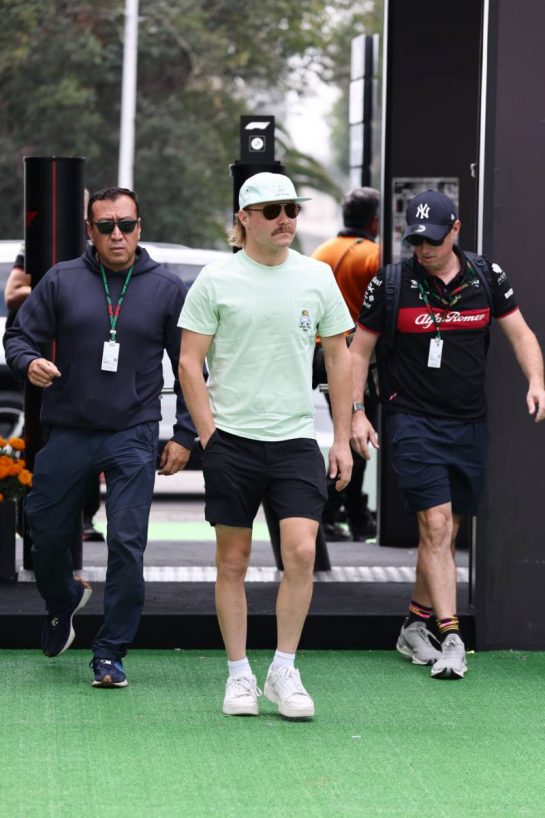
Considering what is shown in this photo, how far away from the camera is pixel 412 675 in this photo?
658cm

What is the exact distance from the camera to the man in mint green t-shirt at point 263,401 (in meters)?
5.67

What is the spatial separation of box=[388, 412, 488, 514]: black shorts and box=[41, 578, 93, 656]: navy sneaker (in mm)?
1362

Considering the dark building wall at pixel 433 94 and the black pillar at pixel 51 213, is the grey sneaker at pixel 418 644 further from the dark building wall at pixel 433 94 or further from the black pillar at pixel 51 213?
the dark building wall at pixel 433 94

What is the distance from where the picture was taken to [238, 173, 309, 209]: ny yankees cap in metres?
5.62

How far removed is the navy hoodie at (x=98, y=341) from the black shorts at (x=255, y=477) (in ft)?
1.47

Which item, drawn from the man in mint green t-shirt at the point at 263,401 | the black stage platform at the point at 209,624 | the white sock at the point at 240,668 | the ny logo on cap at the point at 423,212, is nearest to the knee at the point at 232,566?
the man in mint green t-shirt at the point at 263,401

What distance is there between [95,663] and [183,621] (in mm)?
809

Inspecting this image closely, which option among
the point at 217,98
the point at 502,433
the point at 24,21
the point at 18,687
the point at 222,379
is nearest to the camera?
the point at 222,379

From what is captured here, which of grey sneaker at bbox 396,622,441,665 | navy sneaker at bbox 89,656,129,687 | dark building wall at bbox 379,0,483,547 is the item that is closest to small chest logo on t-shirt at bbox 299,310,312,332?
navy sneaker at bbox 89,656,129,687

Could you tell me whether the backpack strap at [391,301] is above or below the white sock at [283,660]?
above

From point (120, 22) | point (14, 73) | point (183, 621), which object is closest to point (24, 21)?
point (14, 73)

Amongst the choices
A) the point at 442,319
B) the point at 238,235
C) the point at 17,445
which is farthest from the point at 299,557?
the point at 17,445

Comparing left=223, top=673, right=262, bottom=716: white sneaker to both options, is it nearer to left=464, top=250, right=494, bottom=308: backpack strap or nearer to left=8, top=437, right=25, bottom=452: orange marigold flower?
left=464, top=250, right=494, bottom=308: backpack strap

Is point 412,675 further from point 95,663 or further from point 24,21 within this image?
point 24,21
